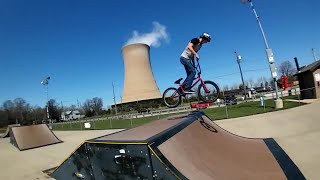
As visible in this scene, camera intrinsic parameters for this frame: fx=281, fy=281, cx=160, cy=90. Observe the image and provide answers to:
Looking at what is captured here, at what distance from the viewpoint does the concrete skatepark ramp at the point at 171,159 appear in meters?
4.75

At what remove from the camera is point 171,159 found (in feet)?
16.3

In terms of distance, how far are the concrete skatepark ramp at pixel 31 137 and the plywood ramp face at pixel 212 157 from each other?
601 inches

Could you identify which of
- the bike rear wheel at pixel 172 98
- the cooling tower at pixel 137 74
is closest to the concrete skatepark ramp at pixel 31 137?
the bike rear wheel at pixel 172 98

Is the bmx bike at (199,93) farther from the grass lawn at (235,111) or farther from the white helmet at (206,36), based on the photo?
the grass lawn at (235,111)

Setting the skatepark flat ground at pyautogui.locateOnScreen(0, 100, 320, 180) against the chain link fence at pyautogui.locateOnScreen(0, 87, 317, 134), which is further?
the chain link fence at pyautogui.locateOnScreen(0, 87, 317, 134)

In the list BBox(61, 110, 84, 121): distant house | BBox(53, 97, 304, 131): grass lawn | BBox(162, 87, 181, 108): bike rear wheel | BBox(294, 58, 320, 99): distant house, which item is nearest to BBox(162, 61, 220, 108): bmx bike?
BBox(162, 87, 181, 108): bike rear wheel

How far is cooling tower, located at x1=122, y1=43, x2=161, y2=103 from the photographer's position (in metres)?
49.1

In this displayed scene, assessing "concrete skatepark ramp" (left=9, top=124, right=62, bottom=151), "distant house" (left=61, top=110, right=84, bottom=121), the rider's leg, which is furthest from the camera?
"distant house" (left=61, top=110, right=84, bottom=121)

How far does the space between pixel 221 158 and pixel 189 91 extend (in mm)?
2462

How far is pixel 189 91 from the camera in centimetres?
793

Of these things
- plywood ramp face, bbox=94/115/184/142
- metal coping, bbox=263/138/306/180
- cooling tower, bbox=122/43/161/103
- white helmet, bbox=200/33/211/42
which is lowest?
metal coping, bbox=263/138/306/180

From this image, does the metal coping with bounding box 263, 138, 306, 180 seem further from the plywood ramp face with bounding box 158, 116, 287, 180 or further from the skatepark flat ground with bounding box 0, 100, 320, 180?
the skatepark flat ground with bounding box 0, 100, 320, 180

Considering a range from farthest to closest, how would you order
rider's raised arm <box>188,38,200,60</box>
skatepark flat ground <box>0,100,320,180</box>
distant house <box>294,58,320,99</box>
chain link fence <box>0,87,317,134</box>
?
1. distant house <box>294,58,320,99</box>
2. chain link fence <box>0,87,317,134</box>
3. skatepark flat ground <box>0,100,320,180</box>
4. rider's raised arm <box>188,38,200,60</box>

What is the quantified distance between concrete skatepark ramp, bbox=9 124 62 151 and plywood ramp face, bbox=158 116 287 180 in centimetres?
1526
